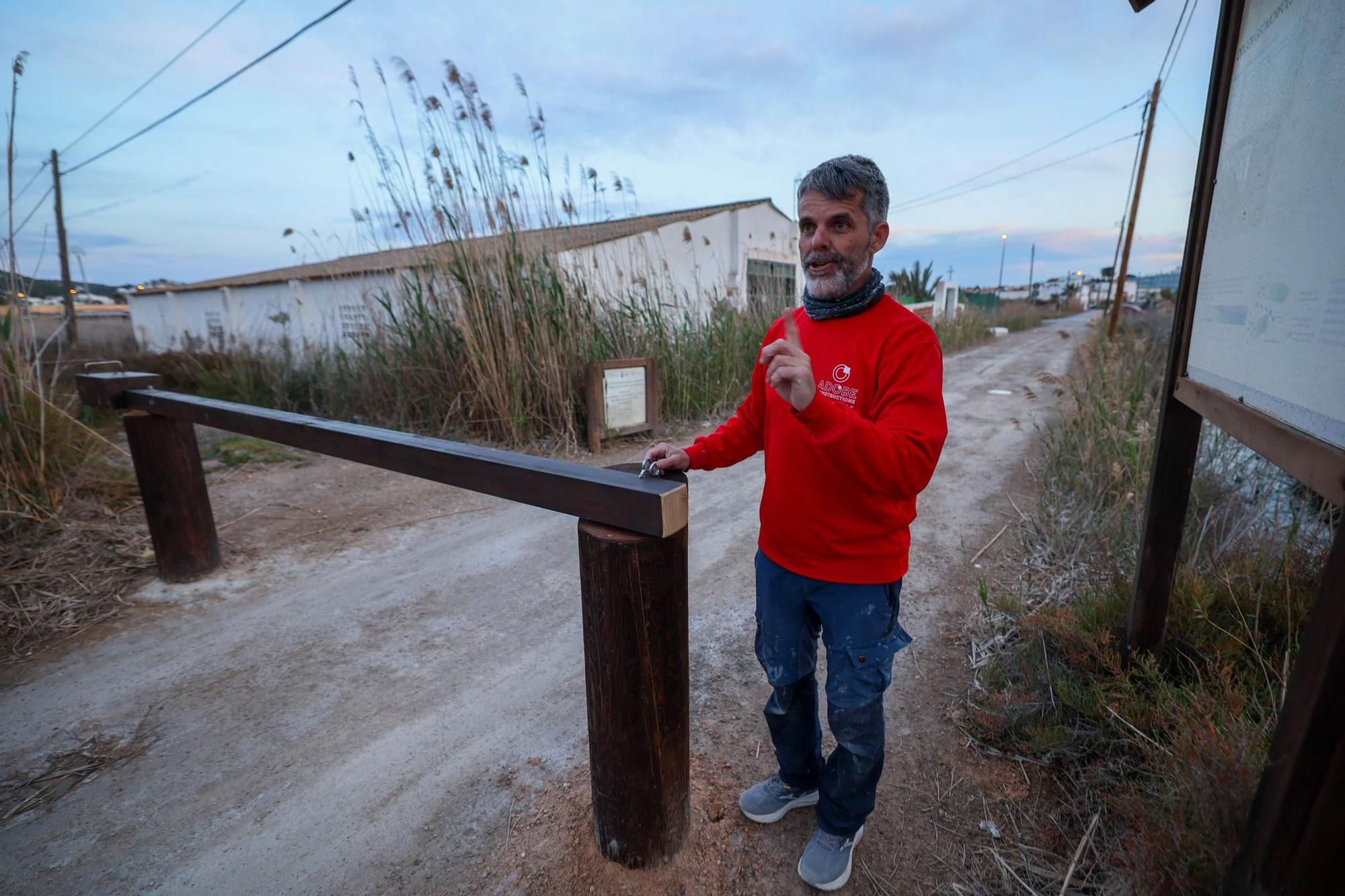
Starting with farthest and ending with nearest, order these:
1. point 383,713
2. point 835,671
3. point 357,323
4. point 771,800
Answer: point 357,323 → point 383,713 → point 771,800 → point 835,671

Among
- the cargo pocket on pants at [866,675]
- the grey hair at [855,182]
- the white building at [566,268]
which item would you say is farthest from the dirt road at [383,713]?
the white building at [566,268]

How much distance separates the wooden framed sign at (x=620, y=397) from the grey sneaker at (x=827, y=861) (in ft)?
12.2

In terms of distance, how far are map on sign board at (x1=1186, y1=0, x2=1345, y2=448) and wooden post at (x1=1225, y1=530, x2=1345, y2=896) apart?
294mm

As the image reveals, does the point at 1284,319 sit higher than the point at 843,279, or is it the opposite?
the point at 843,279

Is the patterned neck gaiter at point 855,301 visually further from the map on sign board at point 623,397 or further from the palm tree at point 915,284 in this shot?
the palm tree at point 915,284

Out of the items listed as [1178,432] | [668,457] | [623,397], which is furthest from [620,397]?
[1178,432]

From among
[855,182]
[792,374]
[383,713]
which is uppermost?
[855,182]

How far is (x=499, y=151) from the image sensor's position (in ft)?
15.5

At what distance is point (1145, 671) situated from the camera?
1671 mm

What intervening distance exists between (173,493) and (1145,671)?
3.78 metres

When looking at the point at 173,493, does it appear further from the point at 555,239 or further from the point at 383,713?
the point at 555,239

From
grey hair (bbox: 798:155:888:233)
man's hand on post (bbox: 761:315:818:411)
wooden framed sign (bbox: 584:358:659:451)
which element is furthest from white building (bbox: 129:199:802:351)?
man's hand on post (bbox: 761:315:818:411)

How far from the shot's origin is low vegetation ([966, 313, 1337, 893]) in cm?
116

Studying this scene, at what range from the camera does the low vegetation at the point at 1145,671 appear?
3.82ft
